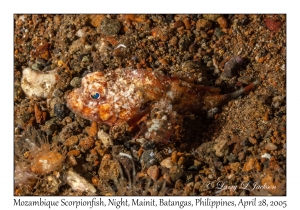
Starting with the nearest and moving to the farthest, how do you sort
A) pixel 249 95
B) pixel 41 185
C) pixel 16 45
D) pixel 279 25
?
pixel 41 185 → pixel 249 95 → pixel 279 25 → pixel 16 45

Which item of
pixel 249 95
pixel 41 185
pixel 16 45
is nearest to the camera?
pixel 41 185

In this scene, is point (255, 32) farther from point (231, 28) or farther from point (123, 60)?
point (123, 60)

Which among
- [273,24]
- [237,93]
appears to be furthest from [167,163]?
[273,24]

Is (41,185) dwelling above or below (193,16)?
below

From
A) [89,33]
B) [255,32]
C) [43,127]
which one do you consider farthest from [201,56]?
[43,127]

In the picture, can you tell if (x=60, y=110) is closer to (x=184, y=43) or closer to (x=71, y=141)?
(x=71, y=141)

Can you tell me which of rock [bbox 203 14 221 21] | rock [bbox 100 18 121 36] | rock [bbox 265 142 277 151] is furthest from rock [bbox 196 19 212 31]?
rock [bbox 265 142 277 151]

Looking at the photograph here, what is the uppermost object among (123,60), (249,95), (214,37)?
(214,37)

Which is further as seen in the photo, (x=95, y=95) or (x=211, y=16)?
(x=211, y=16)
